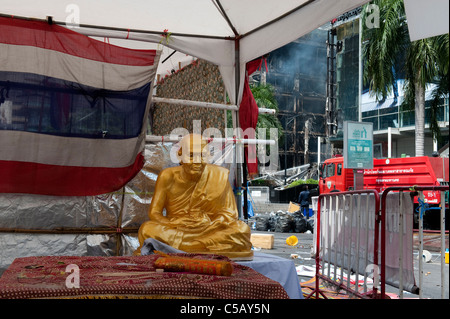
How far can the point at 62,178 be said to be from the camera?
4.85 m

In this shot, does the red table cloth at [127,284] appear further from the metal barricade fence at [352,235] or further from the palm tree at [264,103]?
the palm tree at [264,103]

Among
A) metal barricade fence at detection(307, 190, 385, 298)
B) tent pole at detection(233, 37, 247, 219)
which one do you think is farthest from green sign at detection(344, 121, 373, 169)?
tent pole at detection(233, 37, 247, 219)

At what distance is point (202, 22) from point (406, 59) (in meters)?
12.6

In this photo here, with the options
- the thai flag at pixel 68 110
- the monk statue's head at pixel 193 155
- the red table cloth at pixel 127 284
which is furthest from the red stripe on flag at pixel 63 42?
the red table cloth at pixel 127 284

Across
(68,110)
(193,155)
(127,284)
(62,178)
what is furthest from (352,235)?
(68,110)

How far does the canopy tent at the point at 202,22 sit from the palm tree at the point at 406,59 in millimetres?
11673

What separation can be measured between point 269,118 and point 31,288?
22620 millimetres

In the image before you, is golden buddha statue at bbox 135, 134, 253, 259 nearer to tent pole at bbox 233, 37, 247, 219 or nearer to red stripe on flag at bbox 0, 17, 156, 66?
tent pole at bbox 233, 37, 247, 219

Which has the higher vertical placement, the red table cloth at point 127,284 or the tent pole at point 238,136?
the tent pole at point 238,136

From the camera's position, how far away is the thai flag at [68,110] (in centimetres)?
466

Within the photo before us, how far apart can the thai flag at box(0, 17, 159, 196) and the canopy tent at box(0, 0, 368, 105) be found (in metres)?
0.43
